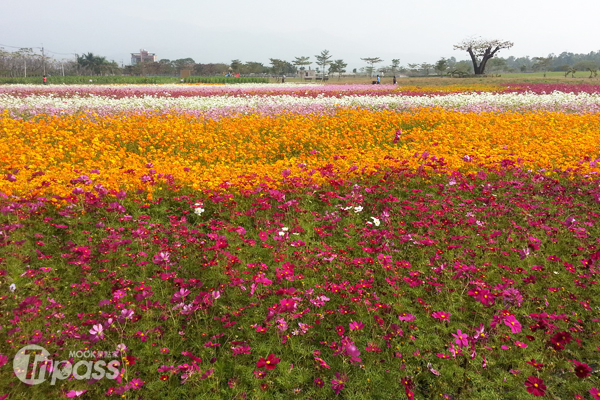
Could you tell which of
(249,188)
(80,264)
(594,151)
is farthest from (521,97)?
(80,264)

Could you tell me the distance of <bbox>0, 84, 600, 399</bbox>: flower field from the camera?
309 cm

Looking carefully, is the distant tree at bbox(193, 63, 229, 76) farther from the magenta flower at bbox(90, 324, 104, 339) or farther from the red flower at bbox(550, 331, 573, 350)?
the red flower at bbox(550, 331, 573, 350)

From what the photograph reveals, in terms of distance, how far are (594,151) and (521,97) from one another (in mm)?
12102

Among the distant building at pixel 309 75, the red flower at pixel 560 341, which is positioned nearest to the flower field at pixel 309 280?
the red flower at pixel 560 341

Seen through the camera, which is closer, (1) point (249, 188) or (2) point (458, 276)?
(2) point (458, 276)

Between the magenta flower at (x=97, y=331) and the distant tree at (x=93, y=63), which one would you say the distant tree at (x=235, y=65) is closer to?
the distant tree at (x=93, y=63)

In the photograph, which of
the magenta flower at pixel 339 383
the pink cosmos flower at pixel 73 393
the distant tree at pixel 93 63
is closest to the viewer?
the pink cosmos flower at pixel 73 393

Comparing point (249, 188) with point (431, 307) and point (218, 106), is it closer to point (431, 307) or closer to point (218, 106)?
point (431, 307)

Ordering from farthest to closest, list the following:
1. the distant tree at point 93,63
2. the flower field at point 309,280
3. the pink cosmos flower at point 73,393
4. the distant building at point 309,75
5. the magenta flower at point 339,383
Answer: the distant tree at point 93,63 → the distant building at point 309,75 → the flower field at point 309,280 → the magenta flower at point 339,383 → the pink cosmos flower at point 73,393

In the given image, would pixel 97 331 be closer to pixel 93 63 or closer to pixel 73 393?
pixel 73 393

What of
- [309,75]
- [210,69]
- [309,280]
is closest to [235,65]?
[210,69]

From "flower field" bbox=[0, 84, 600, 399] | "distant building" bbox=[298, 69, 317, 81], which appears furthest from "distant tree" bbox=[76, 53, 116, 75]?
"flower field" bbox=[0, 84, 600, 399]

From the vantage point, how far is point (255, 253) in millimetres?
4793

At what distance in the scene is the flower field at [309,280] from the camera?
10.2 feet
